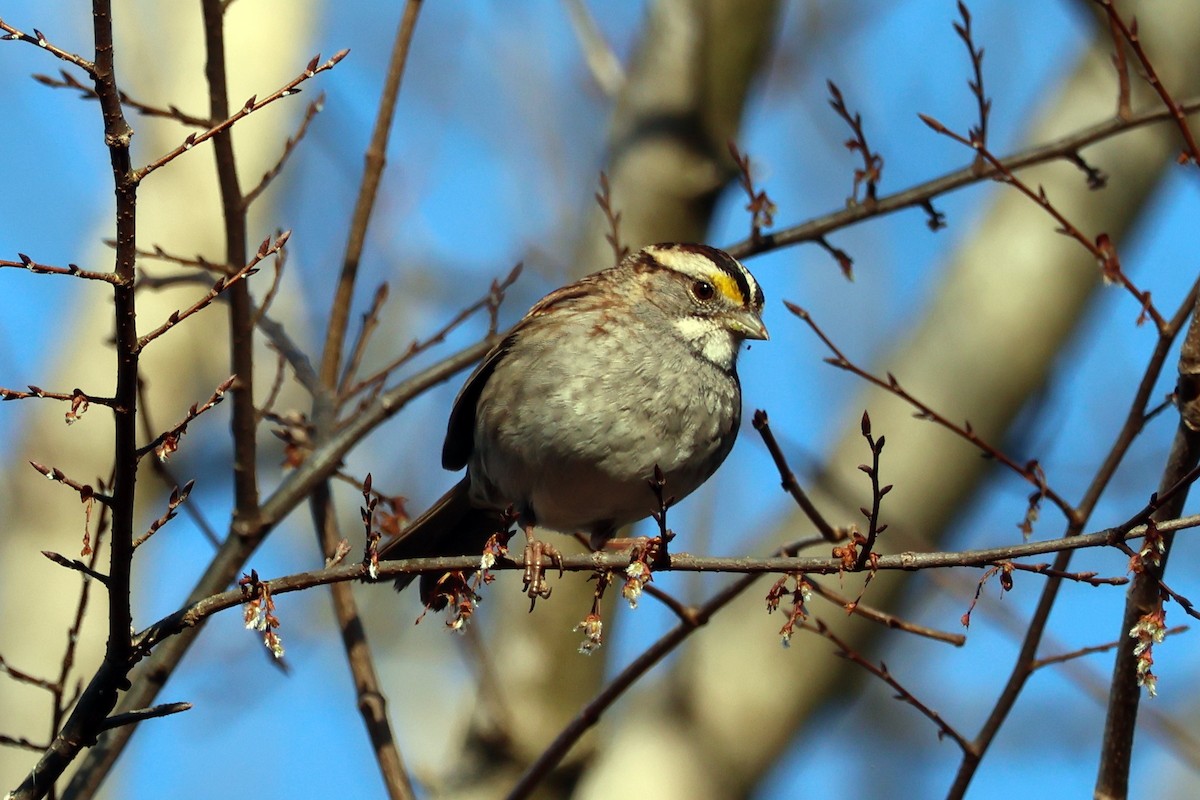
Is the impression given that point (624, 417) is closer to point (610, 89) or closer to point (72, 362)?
point (610, 89)

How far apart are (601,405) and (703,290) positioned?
34.9 inches

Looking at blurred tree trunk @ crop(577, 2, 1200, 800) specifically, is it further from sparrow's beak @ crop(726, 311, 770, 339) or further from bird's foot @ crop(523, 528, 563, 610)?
bird's foot @ crop(523, 528, 563, 610)

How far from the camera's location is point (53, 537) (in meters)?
8.81

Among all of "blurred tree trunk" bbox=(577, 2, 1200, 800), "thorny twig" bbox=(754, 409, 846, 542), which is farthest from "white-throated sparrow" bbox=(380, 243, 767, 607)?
"blurred tree trunk" bbox=(577, 2, 1200, 800)

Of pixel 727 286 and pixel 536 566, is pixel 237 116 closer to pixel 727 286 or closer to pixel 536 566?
pixel 536 566

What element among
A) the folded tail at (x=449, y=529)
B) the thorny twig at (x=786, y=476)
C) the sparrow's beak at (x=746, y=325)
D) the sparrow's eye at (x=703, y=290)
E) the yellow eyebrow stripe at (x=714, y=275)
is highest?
the yellow eyebrow stripe at (x=714, y=275)

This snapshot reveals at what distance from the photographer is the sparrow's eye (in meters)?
5.16

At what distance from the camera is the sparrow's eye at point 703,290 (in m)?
5.16

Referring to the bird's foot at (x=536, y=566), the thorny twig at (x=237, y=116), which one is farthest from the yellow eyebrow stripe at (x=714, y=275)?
the thorny twig at (x=237, y=116)

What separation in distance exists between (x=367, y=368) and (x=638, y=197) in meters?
7.60

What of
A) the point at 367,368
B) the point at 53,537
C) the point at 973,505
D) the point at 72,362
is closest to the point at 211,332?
the point at 72,362

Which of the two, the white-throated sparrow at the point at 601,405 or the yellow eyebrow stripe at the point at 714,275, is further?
the yellow eyebrow stripe at the point at 714,275

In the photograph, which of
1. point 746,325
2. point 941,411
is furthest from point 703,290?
point 941,411

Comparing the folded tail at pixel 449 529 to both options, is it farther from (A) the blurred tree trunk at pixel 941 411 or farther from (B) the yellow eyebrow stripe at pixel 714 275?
(A) the blurred tree trunk at pixel 941 411
